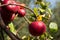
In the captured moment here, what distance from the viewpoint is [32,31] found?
0.78m

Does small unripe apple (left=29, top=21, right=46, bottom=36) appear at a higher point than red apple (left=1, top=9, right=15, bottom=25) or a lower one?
lower

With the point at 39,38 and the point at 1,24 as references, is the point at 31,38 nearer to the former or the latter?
the point at 39,38

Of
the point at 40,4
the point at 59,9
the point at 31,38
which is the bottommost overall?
the point at 59,9

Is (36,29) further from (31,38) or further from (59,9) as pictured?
(59,9)

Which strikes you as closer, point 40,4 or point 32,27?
point 32,27

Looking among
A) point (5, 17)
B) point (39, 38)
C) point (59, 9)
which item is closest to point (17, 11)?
point (5, 17)

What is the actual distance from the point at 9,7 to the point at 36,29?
0.40 feet

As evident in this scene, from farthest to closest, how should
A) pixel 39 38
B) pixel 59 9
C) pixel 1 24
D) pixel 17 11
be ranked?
pixel 59 9 < pixel 39 38 < pixel 17 11 < pixel 1 24

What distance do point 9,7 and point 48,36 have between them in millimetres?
274

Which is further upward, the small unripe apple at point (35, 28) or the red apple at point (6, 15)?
the red apple at point (6, 15)

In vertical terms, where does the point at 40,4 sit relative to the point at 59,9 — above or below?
above

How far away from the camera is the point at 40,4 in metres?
1.06

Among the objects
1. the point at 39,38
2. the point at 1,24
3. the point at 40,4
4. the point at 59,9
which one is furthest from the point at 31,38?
the point at 59,9

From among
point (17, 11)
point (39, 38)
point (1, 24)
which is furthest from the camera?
point (39, 38)
